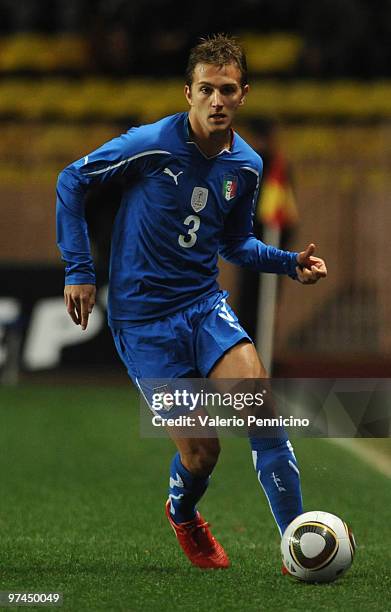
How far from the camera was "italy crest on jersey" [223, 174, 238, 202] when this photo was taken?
4.80 metres

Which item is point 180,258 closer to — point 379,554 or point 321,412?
point 321,412

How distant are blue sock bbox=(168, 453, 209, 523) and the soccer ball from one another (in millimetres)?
457

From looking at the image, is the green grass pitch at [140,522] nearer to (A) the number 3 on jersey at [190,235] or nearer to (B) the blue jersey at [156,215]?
(B) the blue jersey at [156,215]

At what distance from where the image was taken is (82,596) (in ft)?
13.5

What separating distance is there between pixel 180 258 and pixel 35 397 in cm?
779

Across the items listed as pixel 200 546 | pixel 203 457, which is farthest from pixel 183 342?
pixel 200 546

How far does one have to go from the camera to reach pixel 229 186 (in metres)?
4.82

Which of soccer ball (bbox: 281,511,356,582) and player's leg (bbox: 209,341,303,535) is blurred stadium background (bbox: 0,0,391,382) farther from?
soccer ball (bbox: 281,511,356,582)

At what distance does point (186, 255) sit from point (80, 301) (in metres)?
0.47

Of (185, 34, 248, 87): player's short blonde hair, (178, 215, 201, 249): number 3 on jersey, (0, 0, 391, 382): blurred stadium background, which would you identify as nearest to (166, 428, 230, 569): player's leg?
(178, 215, 201, 249): number 3 on jersey

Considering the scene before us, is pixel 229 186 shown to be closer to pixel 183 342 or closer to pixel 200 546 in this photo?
pixel 183 342

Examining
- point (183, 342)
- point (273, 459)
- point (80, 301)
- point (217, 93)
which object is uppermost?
point (217, 93)

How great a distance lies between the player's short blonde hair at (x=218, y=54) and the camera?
4586mm

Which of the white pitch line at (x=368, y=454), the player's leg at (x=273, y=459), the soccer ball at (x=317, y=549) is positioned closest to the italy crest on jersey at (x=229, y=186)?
the player's leg at (x=273, y=459)
